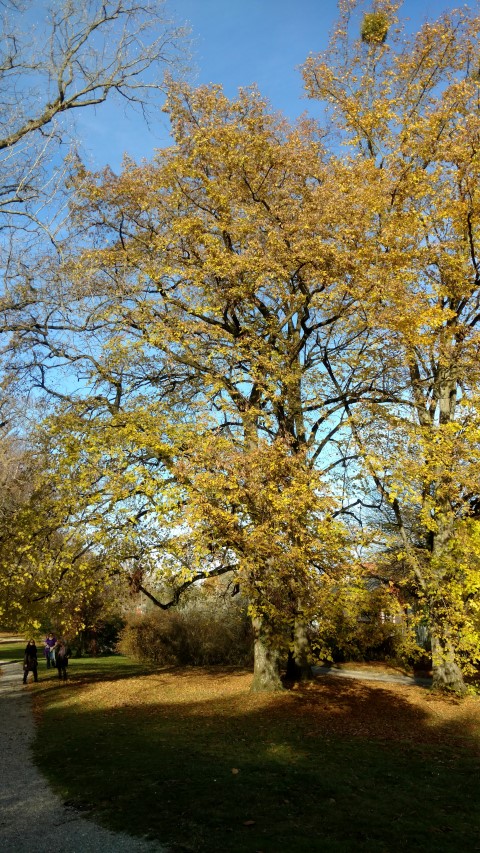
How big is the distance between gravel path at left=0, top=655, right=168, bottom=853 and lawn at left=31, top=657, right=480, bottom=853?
21cm

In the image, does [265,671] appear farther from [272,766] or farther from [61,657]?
[61,657]

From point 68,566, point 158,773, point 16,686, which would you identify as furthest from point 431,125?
point 16,686

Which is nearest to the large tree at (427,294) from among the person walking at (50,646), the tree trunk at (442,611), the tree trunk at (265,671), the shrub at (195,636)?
the tree trunk at (442,611)

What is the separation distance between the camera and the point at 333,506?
10156 millimetres

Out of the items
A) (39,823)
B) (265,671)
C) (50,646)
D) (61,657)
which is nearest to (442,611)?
(265,671)

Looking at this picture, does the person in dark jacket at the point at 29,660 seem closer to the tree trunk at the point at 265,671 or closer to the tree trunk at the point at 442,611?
the tree trunk at the point at 265,671

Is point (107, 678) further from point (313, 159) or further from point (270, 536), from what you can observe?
point (313, 159)

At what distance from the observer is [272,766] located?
8.70 m

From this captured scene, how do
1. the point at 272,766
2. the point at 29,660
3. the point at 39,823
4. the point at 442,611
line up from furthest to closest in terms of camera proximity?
the point at 29,660 → the point at 442,611 → the point at 272,766 → the point at 39,823

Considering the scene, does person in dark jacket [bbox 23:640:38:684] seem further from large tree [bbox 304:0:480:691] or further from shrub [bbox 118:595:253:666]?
large tree [bbox 304:0:480:691]

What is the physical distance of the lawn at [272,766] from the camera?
6055 millimetres

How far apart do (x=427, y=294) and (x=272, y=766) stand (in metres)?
10.1

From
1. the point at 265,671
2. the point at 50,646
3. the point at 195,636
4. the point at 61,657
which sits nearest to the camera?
the point at 265,671

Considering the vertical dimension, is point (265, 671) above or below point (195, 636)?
below
